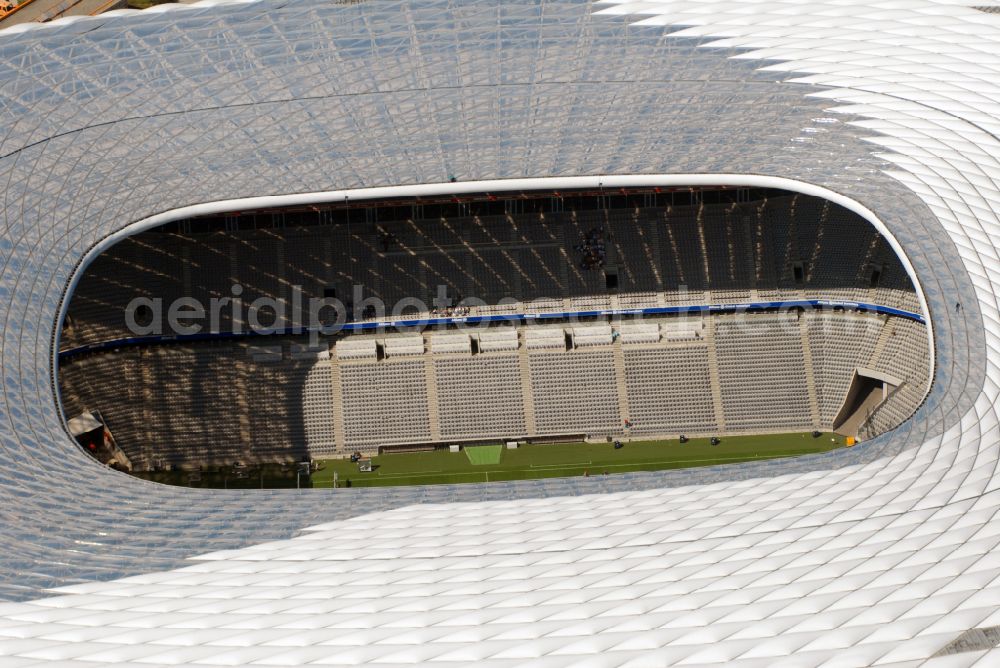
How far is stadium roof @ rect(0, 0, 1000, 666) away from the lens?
1770 centimetres

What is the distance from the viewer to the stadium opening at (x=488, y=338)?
1538 inches

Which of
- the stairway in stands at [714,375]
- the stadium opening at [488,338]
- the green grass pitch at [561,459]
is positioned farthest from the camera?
the stairway in stands at [714,375]

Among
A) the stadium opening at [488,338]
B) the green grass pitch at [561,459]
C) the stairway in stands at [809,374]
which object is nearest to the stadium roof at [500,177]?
the stadium opening at [488,338]

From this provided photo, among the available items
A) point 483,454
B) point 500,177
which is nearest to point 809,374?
point 483,454

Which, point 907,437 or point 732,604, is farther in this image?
point 907,437

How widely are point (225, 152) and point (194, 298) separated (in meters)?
11.6

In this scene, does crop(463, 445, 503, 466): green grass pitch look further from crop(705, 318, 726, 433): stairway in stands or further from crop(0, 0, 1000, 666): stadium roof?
crop(0, 0, 1000, 666): stadium roof

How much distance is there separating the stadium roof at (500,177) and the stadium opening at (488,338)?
8811 millimetres

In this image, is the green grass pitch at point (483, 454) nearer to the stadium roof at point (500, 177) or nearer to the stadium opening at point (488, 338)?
the stadium opening at point (488, 338)

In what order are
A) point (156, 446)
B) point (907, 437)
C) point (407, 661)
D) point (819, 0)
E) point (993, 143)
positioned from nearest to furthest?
1. point (407, 661)
2. point (907, 437)
3. point (993, 143)
4. point (819, 0)
5. point (156, 446)

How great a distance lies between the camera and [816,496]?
23.2 meters

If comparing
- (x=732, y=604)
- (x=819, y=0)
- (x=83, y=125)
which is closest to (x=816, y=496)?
(x=732, y=604)

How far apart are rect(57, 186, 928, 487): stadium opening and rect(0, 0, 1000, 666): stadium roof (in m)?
8.81

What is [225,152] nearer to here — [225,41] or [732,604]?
[225,41]
